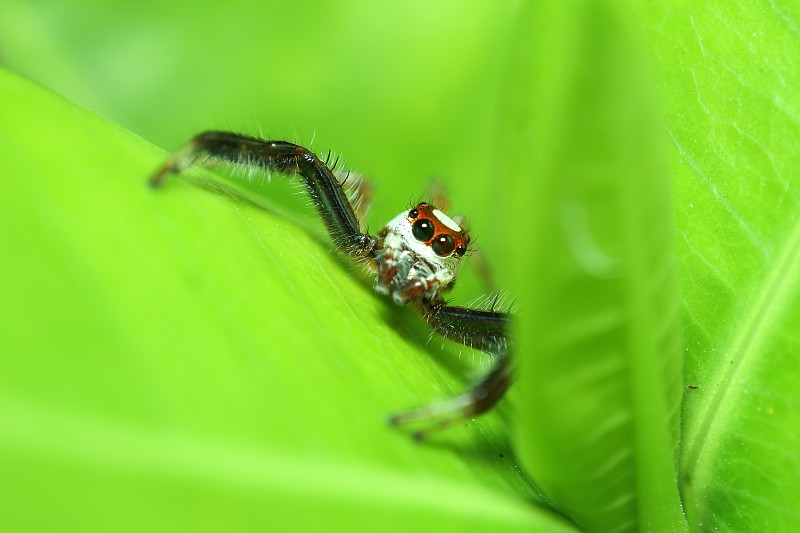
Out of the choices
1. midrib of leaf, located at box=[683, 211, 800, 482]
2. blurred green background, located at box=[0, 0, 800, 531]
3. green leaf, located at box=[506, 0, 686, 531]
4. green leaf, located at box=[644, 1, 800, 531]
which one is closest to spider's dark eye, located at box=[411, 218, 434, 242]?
blurred green background, located at box=[0, 0, 800, 531]

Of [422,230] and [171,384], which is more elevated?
[422,230]

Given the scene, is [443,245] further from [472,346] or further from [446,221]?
[472,346]

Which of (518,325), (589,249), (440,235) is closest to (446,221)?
(440,235)

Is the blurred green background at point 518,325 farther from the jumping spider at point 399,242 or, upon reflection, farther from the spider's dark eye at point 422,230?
the spider's dark eye at point 422,230

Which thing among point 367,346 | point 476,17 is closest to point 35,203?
point 367,346

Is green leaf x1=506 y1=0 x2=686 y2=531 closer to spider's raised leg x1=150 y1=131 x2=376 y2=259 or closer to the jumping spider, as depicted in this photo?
the jumping spider

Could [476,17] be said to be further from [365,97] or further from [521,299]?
[521,299]
